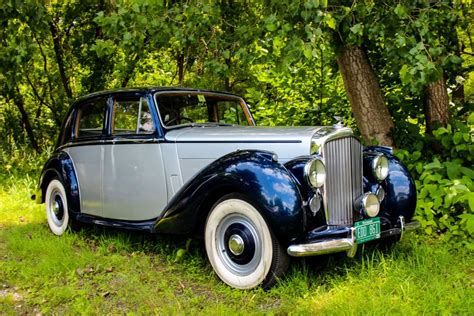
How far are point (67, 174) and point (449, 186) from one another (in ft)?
13.2

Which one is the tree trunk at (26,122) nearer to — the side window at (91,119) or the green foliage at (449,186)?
the side window at (91,119)

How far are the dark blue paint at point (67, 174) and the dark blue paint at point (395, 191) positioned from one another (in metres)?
3.09

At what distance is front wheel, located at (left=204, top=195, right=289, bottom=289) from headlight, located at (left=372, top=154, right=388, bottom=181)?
1.19 meters

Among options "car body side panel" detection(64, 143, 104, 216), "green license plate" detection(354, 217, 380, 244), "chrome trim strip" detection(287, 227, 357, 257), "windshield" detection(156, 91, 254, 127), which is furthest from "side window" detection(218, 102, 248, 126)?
"chrome trim strip" detection(287, 227, 357, 257)

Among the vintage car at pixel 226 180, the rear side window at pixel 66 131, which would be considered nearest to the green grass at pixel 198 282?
the vintage car at pixel 226 180

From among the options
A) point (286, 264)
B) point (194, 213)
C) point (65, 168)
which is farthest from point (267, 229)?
point (65, 168)

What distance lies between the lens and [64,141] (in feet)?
17.7

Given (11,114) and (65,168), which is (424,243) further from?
(11,114)

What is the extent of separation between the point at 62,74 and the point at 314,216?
391 inches

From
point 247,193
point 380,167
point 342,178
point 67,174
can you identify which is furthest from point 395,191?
point 67,174

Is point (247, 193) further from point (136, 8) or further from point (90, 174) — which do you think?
point (136, 8)

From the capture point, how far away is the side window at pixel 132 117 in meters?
4.40

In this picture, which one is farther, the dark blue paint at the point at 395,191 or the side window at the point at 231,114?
the side window at the point at 231,114

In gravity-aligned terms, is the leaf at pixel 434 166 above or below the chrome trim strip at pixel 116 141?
below
